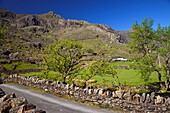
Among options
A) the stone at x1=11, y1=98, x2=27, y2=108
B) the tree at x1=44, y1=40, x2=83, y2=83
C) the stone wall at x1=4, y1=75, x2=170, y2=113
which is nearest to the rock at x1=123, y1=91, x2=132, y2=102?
the stone wall at x1=4, y1=75, x2=170, y2=113

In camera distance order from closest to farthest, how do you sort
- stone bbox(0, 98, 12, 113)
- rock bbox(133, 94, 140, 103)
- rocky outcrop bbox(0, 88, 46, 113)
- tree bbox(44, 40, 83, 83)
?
rocky outcrop bbox(0, 88, 46, 113) < stone bbox(0, 98, 12, 113) < rock bbox(133, 94, 140, 103) < tree bbox(44, 40, 83, 83)

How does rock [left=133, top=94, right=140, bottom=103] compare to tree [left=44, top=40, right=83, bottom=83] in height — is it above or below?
below

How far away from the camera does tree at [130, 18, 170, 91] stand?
34344mm

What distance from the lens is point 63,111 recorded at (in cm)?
2145

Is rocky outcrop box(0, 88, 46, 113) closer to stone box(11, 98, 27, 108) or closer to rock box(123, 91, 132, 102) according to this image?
stone box(11, 98, 27, 108)

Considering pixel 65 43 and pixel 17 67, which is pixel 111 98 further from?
pixel 17 67

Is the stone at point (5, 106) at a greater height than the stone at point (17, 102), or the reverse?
the stone at point (17, 102)

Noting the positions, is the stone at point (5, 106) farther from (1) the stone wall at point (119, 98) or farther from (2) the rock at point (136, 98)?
(2) the rock at point (136, 98)

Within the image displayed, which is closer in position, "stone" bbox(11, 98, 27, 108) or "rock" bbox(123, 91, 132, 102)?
"stone" bbox(11, 98, 27, 108)

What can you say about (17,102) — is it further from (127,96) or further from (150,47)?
(150,47)

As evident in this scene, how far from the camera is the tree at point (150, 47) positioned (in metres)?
34.3

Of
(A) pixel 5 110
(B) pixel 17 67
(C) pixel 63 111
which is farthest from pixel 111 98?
(B) pixel 17 67

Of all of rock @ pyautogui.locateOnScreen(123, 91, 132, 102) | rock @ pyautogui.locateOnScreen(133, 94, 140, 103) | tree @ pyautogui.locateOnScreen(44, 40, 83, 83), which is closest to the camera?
rock @ pyautogui.locateOnScreen(133, 94, 140, 103)

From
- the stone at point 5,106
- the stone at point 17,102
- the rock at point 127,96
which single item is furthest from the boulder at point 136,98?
the stone at point 5,106
